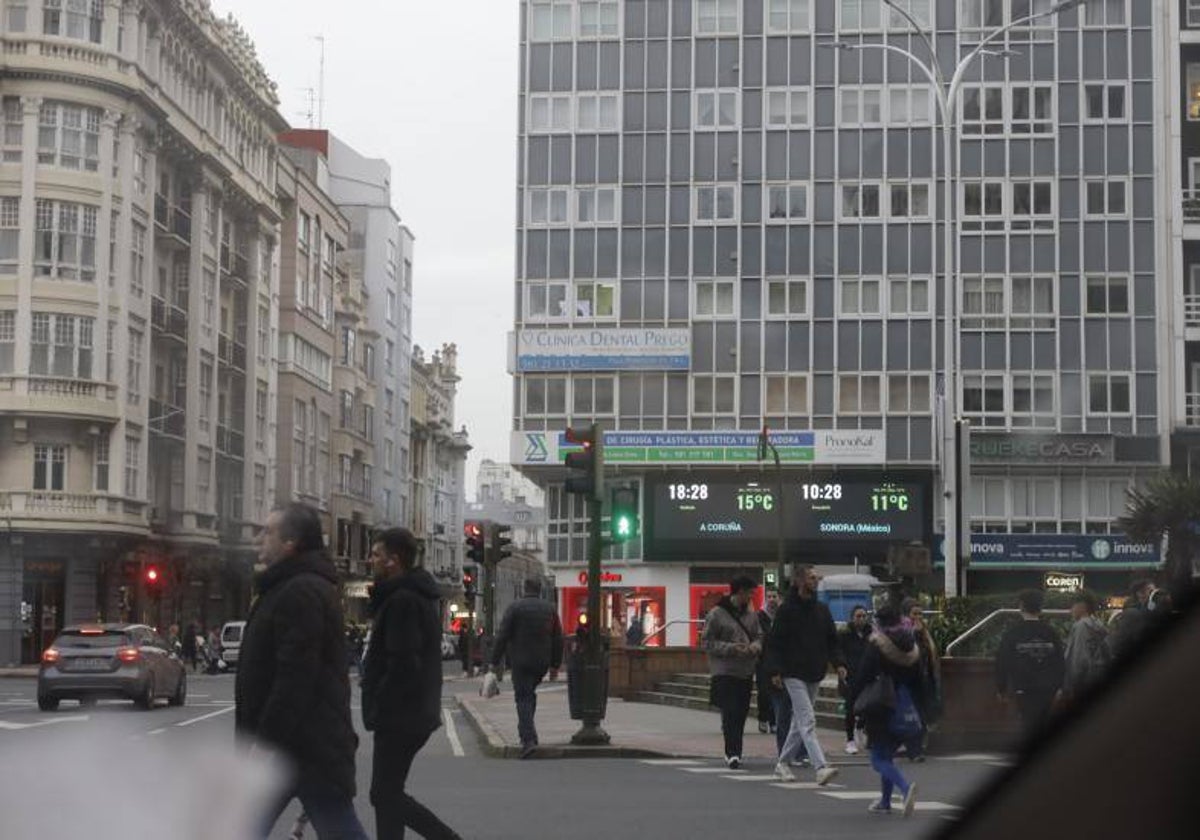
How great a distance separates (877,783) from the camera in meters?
15.9

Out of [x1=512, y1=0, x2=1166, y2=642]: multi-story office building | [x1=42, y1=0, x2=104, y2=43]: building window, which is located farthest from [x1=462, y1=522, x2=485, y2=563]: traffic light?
[x1=42, y1=0, x2=104, y2=43]: building window

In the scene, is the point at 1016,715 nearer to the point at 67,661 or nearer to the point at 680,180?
the point at 67,661

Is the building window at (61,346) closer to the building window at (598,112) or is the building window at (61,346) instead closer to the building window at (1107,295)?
the building window at (598,112)

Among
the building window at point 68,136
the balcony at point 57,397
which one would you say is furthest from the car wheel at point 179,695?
the building window at point 68,136

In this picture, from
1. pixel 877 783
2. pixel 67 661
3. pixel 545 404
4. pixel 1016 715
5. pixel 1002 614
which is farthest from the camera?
pixel 545 404

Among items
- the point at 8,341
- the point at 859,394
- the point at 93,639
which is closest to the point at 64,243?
the point at 8,341

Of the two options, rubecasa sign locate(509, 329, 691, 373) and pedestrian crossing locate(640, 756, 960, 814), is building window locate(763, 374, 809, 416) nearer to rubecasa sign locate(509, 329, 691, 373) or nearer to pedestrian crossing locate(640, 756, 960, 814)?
rubecasa sign locate(509, 329, 691, 373)

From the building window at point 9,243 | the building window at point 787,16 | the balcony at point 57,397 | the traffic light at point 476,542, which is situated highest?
the building window at point 787,16

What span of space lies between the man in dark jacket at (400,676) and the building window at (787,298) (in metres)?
54.6

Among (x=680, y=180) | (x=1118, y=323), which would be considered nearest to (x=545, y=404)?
(x=680, y=180)

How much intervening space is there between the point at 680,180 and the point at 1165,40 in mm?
15643

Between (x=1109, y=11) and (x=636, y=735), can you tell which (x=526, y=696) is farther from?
(x=1109, y=11)

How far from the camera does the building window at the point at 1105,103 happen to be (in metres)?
61.7

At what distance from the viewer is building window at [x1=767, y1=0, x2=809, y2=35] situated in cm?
6431
